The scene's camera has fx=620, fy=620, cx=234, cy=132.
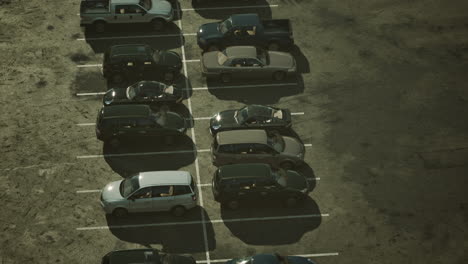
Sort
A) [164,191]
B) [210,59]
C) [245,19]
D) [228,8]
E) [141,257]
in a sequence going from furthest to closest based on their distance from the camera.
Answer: [228,8] < [245,19] < [210,59] < [164,191] < [141,257]

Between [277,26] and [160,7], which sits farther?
[160,7]

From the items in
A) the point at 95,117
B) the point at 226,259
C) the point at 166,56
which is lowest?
the point at 226,259

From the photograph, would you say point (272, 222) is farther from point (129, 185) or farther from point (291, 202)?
point (129, 185)

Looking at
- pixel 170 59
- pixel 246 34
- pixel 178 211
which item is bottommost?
pixel 178 211

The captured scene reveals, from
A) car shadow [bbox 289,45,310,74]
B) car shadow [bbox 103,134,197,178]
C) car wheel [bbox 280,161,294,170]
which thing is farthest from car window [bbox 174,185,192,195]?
car shadow [bbox 289,45,310,74]

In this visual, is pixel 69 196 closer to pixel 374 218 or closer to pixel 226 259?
pixel 226 259

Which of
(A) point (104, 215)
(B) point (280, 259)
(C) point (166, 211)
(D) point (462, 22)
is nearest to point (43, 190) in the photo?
(A) point (104, 215)

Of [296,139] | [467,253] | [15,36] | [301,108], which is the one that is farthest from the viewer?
[15,36]

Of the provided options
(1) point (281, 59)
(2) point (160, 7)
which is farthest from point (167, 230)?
(2) point (160, 7)
